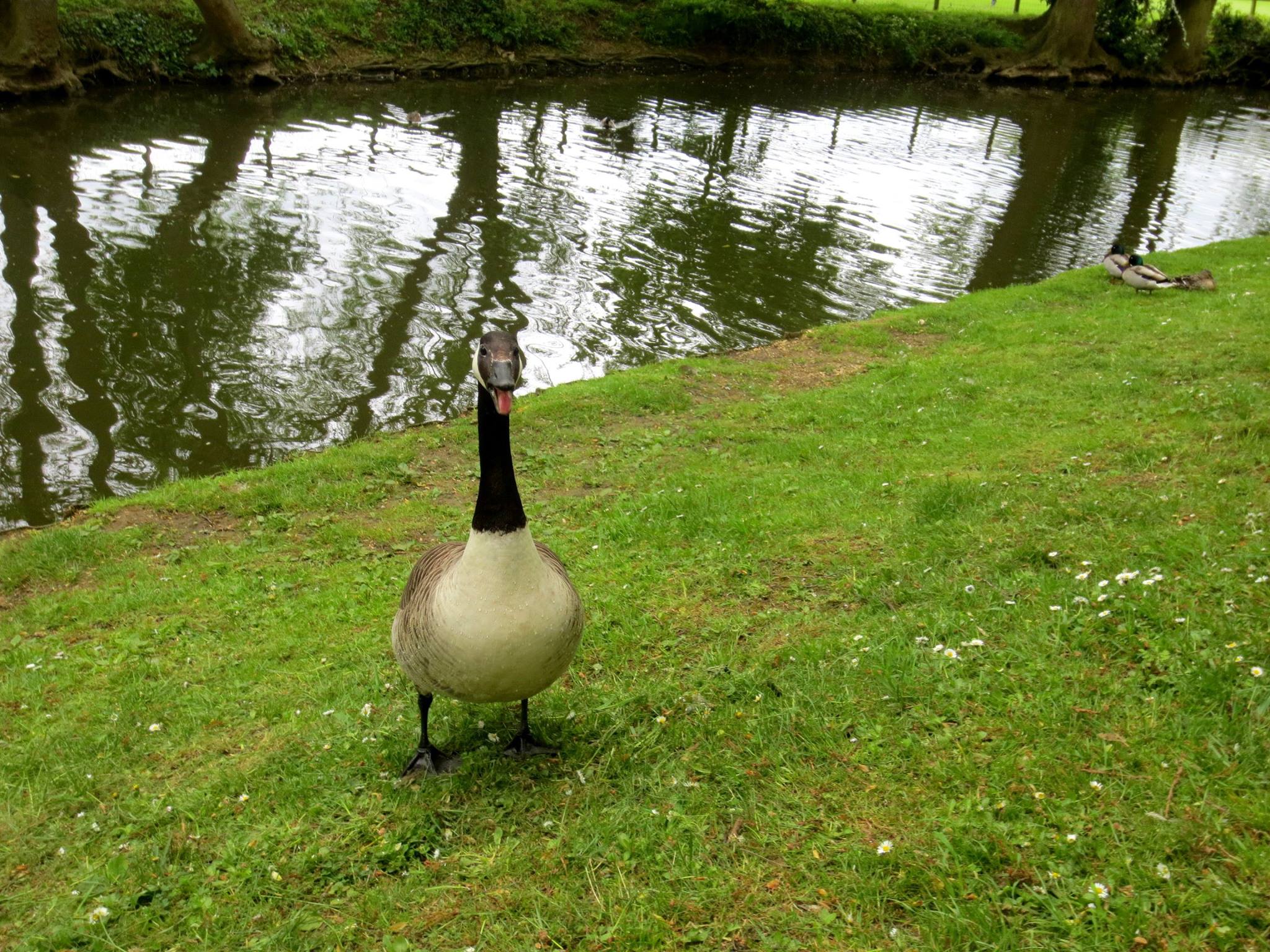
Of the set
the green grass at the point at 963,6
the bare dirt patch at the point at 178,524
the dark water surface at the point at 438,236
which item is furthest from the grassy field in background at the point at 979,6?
the bare dirt patch at the point at 178,524

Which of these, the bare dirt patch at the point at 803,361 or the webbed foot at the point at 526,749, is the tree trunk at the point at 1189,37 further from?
the webbed foot at the point at 526,749

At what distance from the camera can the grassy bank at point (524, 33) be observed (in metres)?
27.7

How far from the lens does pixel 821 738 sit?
4.71 m

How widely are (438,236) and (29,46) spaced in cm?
1431

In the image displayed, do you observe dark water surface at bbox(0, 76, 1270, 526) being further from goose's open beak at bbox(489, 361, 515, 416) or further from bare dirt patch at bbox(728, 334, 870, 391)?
goose's open beak at bbox(489, 361, 515, 416)

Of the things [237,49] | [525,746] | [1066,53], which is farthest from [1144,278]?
[1066,53]

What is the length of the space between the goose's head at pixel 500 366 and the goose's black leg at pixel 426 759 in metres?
1.72

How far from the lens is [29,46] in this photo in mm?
24047

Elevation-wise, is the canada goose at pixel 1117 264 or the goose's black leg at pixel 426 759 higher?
the canada goose at pixel 1117 264

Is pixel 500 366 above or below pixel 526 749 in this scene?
above

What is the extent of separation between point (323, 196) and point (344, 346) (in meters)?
7.24

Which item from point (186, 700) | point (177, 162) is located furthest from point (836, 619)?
point (177, 162)

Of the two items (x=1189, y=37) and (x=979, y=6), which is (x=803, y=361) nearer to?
(x=1189, y=37)

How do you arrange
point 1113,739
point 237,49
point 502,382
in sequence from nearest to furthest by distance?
1. point 502,382
2. point 1113,739
3. point 237,49
